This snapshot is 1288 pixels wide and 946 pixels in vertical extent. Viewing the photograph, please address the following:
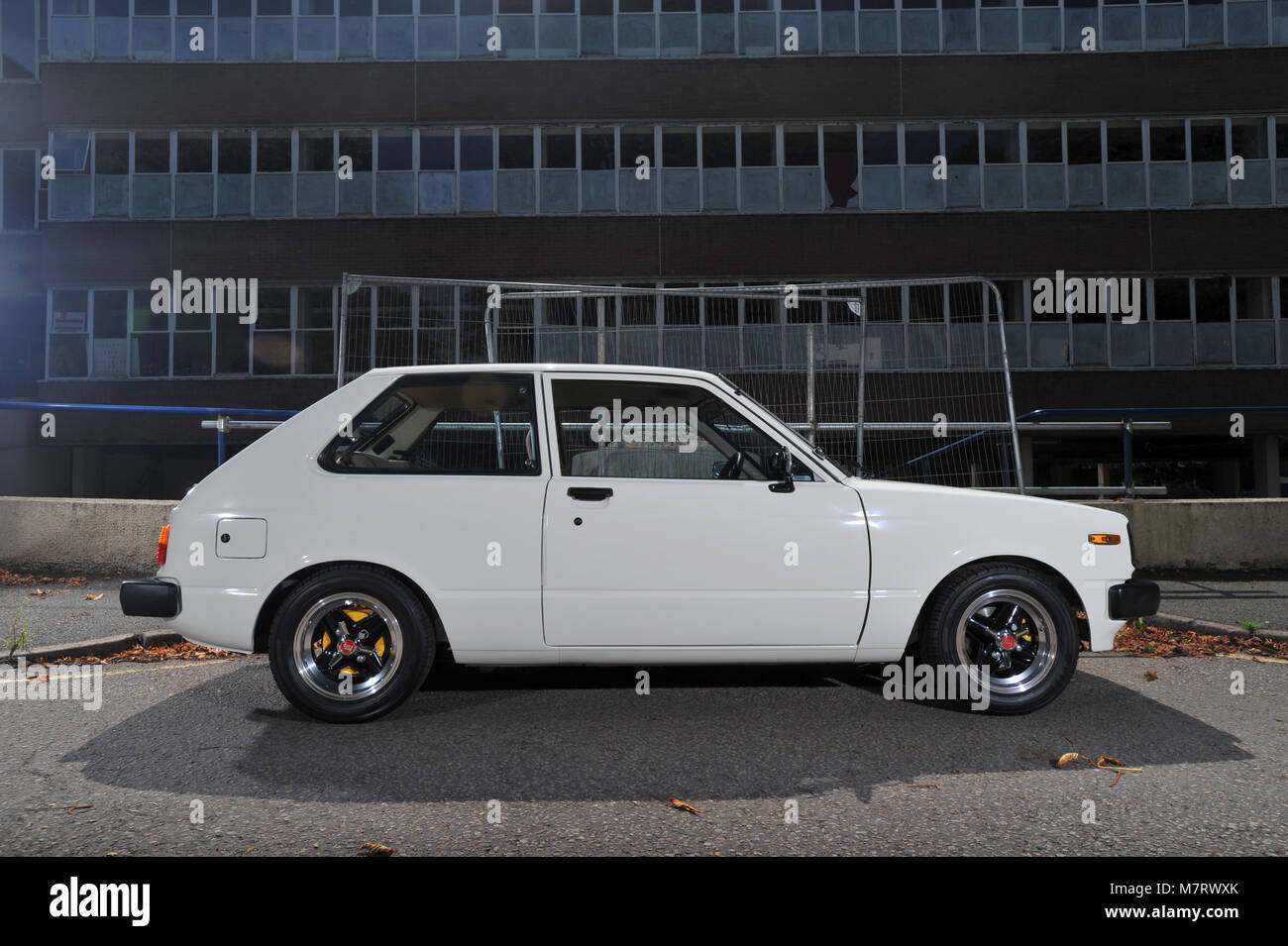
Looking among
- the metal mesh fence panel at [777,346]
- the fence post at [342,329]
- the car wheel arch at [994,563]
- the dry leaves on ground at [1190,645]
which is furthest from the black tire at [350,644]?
the metal mesh fence panel at [777,346]

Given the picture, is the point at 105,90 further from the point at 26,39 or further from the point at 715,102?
the point at 715,102

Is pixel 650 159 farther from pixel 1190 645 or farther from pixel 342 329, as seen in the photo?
pixel 1190 645

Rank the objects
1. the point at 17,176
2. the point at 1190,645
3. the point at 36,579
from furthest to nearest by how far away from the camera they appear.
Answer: the point at 17,176 → the point at 36,579 → the point at 1190,645

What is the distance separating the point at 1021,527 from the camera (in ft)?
15.5

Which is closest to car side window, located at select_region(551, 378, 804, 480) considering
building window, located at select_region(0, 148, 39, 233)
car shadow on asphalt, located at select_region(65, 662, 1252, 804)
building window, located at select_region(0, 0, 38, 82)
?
car shadow on asphalt, located at select_region(65, 662, 1252, 804)

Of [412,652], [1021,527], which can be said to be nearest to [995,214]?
[1021,527]

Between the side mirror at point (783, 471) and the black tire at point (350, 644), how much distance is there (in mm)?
1705

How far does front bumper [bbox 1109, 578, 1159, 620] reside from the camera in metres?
4.76

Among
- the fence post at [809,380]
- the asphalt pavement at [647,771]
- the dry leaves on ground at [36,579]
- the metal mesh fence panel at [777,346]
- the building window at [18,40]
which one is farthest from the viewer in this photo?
the building window at [18,40]

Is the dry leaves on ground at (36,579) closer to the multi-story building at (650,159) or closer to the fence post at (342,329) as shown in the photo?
the fence post at (342,329)

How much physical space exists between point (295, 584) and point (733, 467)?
6.95ft

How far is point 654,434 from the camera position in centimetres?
504

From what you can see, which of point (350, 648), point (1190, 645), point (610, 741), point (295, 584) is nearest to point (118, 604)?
point (295, 584)

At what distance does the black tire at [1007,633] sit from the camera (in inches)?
184
